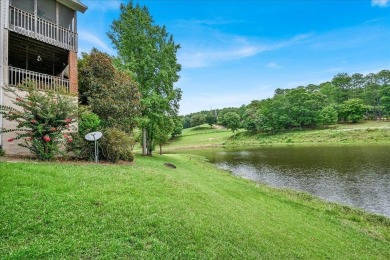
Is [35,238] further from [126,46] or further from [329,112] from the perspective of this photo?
[329,112]

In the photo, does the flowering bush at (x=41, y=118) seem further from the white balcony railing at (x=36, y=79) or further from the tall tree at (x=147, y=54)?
the tall tree at (x=147, y=54)

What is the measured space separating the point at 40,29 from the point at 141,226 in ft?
50.2

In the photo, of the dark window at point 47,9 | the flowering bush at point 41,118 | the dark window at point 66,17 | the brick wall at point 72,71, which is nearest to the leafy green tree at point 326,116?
the dark window at point 66,17

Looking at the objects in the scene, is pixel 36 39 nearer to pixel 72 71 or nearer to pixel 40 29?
pixel 40 29

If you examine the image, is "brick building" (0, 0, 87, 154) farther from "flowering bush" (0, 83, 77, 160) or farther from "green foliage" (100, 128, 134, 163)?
"green foliage" (100, 128, 134, 163)

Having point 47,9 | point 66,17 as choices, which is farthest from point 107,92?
point 47,9

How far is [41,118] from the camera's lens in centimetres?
1162

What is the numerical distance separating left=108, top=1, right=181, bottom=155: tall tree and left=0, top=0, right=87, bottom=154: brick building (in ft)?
29.4

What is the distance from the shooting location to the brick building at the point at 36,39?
13305mm

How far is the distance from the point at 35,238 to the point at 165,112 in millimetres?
23827

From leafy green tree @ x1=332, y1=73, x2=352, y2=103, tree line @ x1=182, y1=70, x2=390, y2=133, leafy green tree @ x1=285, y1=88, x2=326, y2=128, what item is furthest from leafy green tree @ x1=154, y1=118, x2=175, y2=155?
leafy green tree @ x1=332, y1=73, x2=352, y2=103

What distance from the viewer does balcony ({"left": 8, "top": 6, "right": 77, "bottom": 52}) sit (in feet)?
46.3

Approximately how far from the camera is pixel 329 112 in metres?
77.8

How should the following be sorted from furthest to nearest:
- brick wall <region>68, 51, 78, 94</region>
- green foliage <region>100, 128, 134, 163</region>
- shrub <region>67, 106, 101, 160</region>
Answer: brick wall <region>68, 51, 78, 94</region> → green foliage <region>100, 128, 134, 163</region> → shrub <region>67, 106, 101, 160</region>
